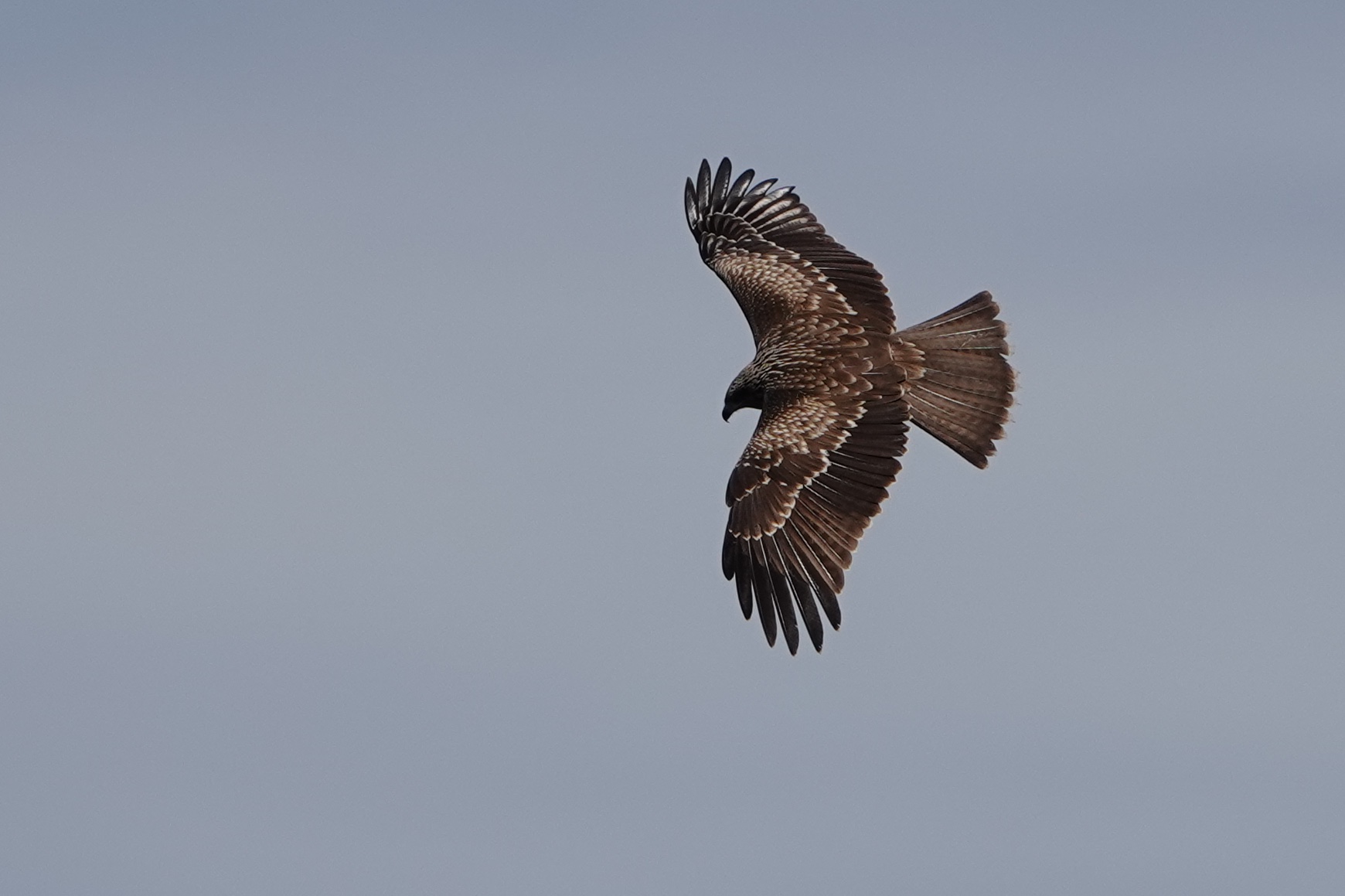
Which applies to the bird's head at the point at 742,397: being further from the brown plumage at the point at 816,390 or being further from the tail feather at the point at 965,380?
the tail feather at the point at 965,380

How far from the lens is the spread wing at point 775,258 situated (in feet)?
72.8

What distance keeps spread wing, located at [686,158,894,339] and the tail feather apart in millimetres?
521

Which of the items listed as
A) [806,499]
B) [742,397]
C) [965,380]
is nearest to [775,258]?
[742,397]

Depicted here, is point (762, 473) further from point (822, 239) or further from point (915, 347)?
point (822, 239)

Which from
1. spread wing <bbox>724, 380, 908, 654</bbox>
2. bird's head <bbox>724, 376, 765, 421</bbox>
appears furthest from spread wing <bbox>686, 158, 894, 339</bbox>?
spread wing <bbox>724, 380, 908, 654</bbox>

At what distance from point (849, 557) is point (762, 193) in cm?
655

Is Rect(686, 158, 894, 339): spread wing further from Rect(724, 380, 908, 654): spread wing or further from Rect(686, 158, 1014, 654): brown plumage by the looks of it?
Rect(724, 380, 908, 654): spread wing

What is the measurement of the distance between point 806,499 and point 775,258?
15.3 ft

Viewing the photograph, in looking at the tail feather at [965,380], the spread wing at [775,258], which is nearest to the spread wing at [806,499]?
the tail feather at [965,380]

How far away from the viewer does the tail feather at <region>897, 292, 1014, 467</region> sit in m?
21.1

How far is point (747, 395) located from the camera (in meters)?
21.6

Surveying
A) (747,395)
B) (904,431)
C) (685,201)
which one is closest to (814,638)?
(904,431)

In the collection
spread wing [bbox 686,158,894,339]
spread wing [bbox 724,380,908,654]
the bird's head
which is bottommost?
spread wing [bbox 724,380,908,654]

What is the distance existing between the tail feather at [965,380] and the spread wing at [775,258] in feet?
1.71
